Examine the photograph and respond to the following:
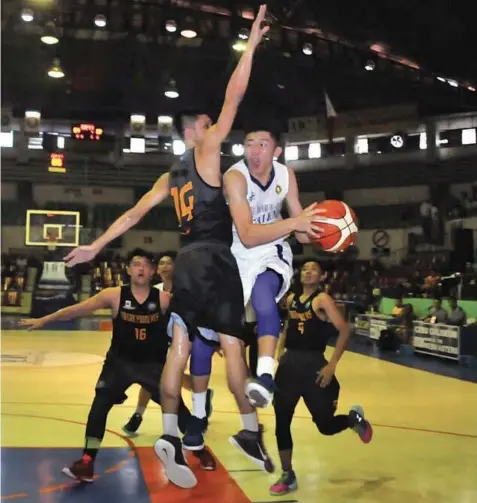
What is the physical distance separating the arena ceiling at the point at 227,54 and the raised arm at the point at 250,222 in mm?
6370

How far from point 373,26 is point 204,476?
8692 mm

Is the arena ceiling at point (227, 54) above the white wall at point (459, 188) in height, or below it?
above

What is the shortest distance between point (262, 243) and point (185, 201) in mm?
534

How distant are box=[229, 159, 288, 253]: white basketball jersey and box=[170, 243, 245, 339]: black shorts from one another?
0.46 feet

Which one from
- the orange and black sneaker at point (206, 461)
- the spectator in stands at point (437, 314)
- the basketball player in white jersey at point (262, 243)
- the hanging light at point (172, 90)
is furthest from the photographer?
the hanging light at point (172, 90)

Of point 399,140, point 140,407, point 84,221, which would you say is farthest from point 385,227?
point 140,407

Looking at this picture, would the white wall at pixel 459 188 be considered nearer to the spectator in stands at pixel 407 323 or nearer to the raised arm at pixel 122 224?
the spectator in stands at pixel 407 323

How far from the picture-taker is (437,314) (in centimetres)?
1245

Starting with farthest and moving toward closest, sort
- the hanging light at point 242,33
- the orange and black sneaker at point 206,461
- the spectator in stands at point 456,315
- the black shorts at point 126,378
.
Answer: the hanging light at point 242,33, the spectator in stands at point 456,315, the orange and black sneaker at point 206,461, the black shorts at point 126,378

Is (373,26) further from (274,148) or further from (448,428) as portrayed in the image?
(274,148)

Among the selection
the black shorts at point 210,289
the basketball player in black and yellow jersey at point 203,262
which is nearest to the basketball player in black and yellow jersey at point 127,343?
the basketball player in black and yellow jersey at point 203,262

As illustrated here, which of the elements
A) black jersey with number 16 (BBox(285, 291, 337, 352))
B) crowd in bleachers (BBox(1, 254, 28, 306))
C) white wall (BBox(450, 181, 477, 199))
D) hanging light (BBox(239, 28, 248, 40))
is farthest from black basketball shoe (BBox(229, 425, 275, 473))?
white wall (BBox(450, 181, 477, 199))

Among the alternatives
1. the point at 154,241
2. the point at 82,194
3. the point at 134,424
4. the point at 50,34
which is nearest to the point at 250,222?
the point at 134,424

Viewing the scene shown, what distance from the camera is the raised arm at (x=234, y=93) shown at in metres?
3.11
